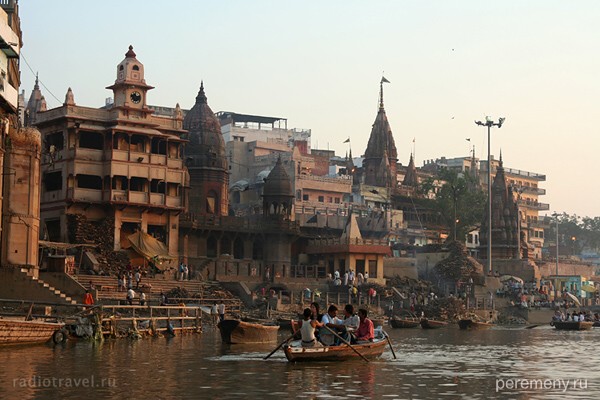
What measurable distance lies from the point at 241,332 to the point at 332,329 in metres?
8.72

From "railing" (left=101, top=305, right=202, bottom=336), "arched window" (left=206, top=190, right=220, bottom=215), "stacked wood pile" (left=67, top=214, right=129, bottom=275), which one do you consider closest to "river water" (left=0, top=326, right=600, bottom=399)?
"railing" (left=101, top=305, right=202, bottom=336)

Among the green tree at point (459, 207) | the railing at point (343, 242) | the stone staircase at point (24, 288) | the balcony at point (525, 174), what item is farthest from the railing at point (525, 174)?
the stone staircase at point (24, 288)

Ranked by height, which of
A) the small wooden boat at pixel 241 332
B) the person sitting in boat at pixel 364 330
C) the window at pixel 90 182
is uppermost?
the window at pixel 90 182

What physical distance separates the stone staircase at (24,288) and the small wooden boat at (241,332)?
12.2m

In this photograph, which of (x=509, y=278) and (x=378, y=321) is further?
(x=509, y=278)

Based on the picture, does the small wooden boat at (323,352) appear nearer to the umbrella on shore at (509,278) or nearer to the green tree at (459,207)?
the umbrella on shore at (509,278)

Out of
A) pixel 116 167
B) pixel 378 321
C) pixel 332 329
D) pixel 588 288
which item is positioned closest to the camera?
pixel 332 329

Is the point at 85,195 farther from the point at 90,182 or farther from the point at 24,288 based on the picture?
the point at 24,288

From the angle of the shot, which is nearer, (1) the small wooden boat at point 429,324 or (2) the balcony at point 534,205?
(1) the small wooden boat at point 429,324

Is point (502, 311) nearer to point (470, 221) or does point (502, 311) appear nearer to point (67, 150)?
point (470, 221)

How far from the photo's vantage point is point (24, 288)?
152ft

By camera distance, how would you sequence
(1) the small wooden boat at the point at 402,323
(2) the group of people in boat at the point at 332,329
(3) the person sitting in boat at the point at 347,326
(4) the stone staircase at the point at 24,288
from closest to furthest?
1. (2) the group of people in boat at the point at 332,329
2. (3) the person sitting in boat at the point at 347,326
3. (4) the stone staircase at the point at 24,288
4. (1) the small wooden boat at the point at 402,323

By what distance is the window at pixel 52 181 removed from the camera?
64.8 meters

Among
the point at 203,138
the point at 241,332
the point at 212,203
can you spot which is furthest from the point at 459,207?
the point at 241,332
